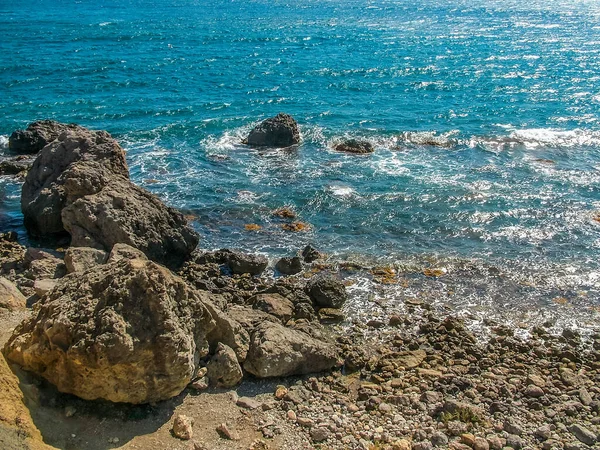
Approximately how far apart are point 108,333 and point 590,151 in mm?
41671

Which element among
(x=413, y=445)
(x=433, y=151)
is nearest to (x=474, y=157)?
(x=433, y=151)

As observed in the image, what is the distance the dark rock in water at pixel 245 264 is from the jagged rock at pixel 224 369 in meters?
9.26

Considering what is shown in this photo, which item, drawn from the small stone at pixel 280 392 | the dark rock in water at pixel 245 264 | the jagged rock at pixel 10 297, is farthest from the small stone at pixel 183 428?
the dark rock in water at pixel 245 264

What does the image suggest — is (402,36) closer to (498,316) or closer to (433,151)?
(433,151)

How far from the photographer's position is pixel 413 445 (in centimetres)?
1925

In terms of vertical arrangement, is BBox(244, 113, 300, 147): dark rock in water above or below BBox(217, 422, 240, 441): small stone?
above

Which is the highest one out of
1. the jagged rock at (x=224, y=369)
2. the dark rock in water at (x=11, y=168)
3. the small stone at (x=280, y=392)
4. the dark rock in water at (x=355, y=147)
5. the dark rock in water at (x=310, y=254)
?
the dark rock in water at (x=11, y=168)

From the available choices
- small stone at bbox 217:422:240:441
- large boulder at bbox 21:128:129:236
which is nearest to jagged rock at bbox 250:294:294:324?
small stone at bbox 217:422:240:441

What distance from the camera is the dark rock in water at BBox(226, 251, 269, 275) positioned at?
3014 centimetres

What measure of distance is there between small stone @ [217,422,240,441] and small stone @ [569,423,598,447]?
10.7 meters

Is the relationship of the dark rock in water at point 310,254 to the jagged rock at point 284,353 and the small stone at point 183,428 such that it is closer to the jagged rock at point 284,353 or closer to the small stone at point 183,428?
the jagged rock at point 284,353

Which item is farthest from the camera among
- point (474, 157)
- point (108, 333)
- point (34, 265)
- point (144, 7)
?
point (144, 7)

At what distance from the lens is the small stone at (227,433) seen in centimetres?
1860

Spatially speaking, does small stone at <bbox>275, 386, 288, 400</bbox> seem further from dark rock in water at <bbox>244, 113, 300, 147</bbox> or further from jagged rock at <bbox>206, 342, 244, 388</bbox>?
dark rock in water at <bbox>244, 113, 300, 147</bbox>
